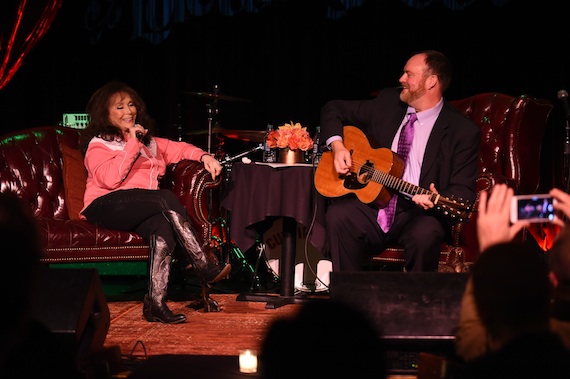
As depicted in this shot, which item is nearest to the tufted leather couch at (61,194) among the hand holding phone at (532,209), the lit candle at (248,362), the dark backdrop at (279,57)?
the lit candle at (248,362)

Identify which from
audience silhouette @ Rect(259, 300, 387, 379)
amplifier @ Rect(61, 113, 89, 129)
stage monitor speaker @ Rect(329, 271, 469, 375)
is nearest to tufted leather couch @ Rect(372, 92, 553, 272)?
stage monitor speaker @ Rect(329, 271, 469, 375)

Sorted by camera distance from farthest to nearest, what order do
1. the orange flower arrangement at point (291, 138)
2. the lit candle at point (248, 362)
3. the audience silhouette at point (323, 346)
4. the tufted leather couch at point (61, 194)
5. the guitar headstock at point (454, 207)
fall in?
the orange flower arrangement at point (291, 138), the tufted leather couch at point (61, 194), the guitar headstock at point (454, 207), the lit candle at point (248, 362), the audience silhouette at point (323, 346)

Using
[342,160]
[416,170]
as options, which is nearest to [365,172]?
[342,160]

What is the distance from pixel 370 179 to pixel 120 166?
61.3 inches

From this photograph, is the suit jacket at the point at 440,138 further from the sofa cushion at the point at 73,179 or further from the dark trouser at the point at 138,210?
the sofa cushion at the point at 73,179

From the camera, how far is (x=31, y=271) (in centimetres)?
119

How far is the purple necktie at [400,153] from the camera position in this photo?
3982 millimetres

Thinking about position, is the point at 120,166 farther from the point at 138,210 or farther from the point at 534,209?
the point at 534,209

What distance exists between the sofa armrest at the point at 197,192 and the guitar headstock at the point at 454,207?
1.59 meters

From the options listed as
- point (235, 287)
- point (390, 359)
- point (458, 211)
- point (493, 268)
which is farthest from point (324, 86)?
point (493, 268)

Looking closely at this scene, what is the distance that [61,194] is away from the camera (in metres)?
4.88

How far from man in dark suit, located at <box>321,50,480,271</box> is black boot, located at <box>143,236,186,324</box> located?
99cm

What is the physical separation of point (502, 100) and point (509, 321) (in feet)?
12.8

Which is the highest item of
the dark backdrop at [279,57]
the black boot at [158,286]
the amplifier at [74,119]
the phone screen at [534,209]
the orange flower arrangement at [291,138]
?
the dark backdrop at [279,57]
